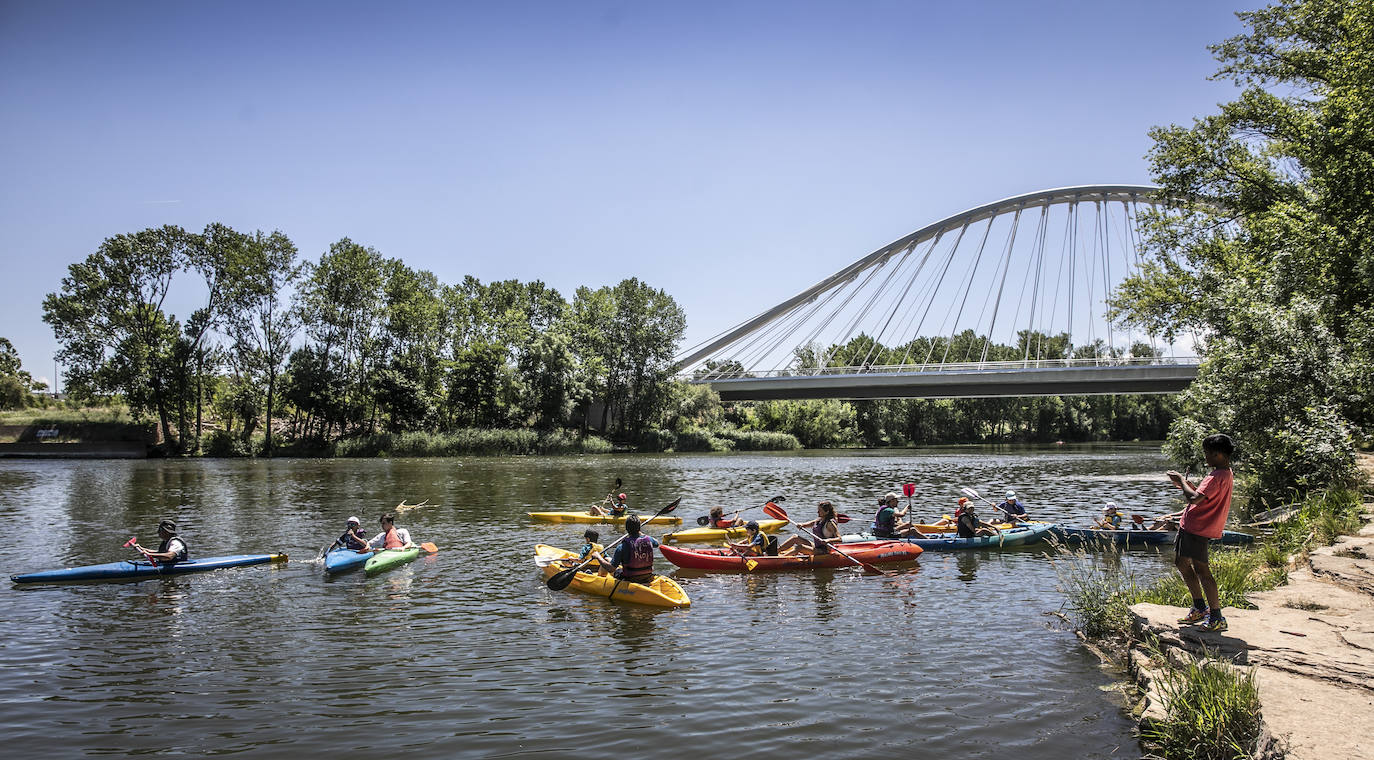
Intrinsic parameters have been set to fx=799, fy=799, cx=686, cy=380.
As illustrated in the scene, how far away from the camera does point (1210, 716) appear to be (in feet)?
19.4

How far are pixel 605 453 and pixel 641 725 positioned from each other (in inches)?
2065

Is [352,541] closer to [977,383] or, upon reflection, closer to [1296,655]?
[1296,655]

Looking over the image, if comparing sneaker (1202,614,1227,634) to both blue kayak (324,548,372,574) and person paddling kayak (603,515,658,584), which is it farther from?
blue kayak (324,548,372,574)

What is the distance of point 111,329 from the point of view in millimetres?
52406

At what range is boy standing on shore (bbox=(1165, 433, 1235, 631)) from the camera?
7.17 meters

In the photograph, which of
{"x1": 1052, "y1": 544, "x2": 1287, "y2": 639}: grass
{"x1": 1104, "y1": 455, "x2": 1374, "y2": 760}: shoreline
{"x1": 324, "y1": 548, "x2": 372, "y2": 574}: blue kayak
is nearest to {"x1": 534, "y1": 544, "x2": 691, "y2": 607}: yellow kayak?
{"x1": 324, "y1": 548, "x2": 372, "y2": 574}: blue kayak

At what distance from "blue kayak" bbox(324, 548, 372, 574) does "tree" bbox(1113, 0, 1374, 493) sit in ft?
56.8

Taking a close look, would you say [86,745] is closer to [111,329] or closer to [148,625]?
[148,625]

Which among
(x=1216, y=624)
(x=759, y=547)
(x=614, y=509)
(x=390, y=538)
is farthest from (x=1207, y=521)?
(x=614, y=509)

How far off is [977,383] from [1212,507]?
48329mm

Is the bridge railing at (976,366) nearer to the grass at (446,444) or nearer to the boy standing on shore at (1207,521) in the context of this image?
the grass at (446,444)

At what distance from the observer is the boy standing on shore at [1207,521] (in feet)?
23.5

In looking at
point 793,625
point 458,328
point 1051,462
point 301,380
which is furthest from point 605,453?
point 793,625

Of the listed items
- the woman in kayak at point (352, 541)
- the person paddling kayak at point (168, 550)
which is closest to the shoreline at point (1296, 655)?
the woman in kayak at point (352, 541)
